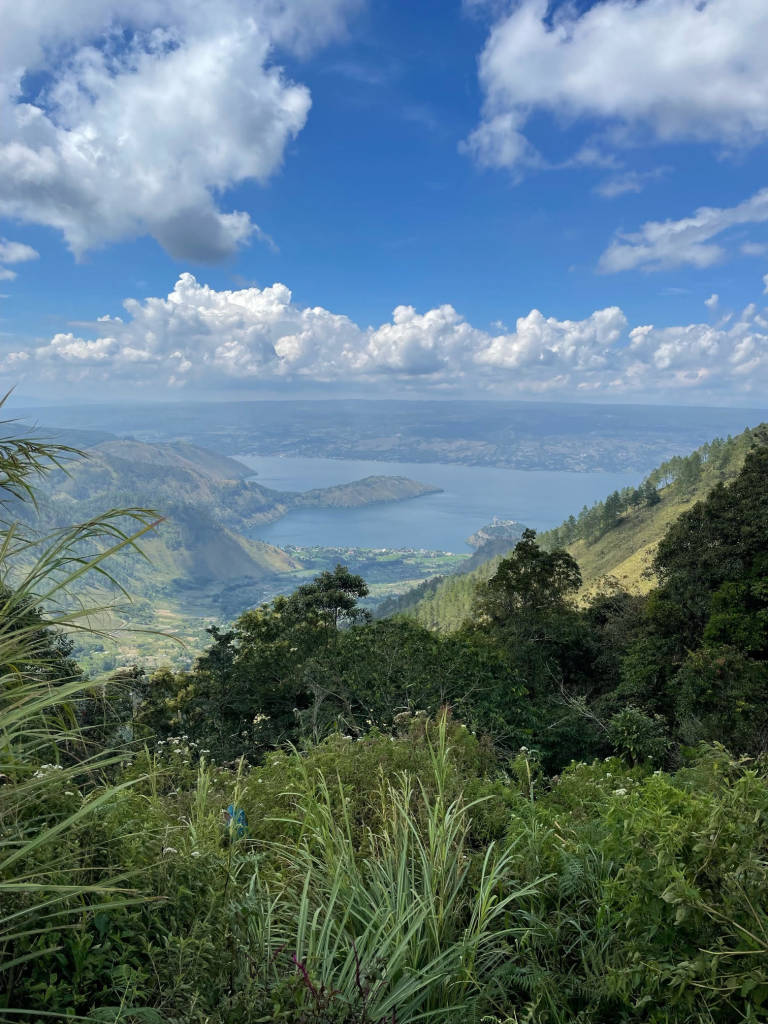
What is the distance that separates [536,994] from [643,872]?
49 cm

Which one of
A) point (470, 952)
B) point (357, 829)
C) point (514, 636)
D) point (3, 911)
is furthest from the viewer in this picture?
point (514, 636)

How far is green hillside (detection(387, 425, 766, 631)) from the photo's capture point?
55578mm

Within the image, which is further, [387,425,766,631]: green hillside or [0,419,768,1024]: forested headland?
[387,425,766,631]: green hillside

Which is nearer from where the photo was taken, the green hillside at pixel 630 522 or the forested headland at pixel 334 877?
the forested headland at pixel 334 877

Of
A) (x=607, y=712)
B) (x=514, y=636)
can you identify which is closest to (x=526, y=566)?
(x=514, y=636)

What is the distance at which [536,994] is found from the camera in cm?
175

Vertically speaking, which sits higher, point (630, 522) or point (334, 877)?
point (334, 877)

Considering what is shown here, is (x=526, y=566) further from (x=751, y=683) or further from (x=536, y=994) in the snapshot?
(x=536, y=994)

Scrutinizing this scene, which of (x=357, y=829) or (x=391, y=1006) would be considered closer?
(x=391, y=1006)

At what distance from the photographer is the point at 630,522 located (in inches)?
2515

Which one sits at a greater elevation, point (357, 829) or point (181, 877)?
point (181, 877)

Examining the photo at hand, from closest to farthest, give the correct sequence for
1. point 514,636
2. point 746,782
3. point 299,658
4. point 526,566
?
1. point 746,782
2. point 299,658
3. point 514,636
4. point 526,566

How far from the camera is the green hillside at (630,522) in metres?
55.6

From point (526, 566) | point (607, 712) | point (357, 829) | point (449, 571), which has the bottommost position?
point (449, 571)
